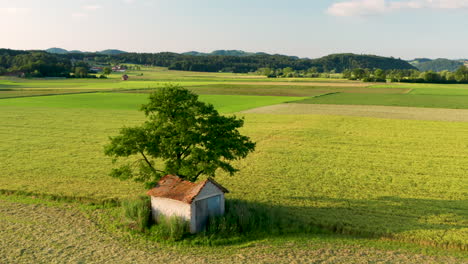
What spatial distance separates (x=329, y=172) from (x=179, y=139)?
14.1 m

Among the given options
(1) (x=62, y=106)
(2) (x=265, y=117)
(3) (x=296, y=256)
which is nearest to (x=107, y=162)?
(3) (x=296, y=256)

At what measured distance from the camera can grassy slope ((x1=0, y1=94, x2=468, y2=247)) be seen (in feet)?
72.9

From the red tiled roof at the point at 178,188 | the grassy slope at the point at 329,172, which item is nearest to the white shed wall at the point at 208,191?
the red tiled roof at the point at 178,188

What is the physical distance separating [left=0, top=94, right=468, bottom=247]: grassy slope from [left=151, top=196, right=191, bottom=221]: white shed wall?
5.44 metres

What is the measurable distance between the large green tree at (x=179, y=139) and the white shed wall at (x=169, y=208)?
5.91ft

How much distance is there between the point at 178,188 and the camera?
21.1 m

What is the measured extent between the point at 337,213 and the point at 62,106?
6751 cm

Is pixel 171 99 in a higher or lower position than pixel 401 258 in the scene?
higher

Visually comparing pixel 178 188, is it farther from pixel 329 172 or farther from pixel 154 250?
pixel 329 172

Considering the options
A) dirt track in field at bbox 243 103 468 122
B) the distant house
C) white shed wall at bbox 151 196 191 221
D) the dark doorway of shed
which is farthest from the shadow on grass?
the distant house

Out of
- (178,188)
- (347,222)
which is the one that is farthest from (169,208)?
(347,222)

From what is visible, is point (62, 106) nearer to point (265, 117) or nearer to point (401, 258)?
point (265, 117)

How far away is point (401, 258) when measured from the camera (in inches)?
699

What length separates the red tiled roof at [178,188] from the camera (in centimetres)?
2012
